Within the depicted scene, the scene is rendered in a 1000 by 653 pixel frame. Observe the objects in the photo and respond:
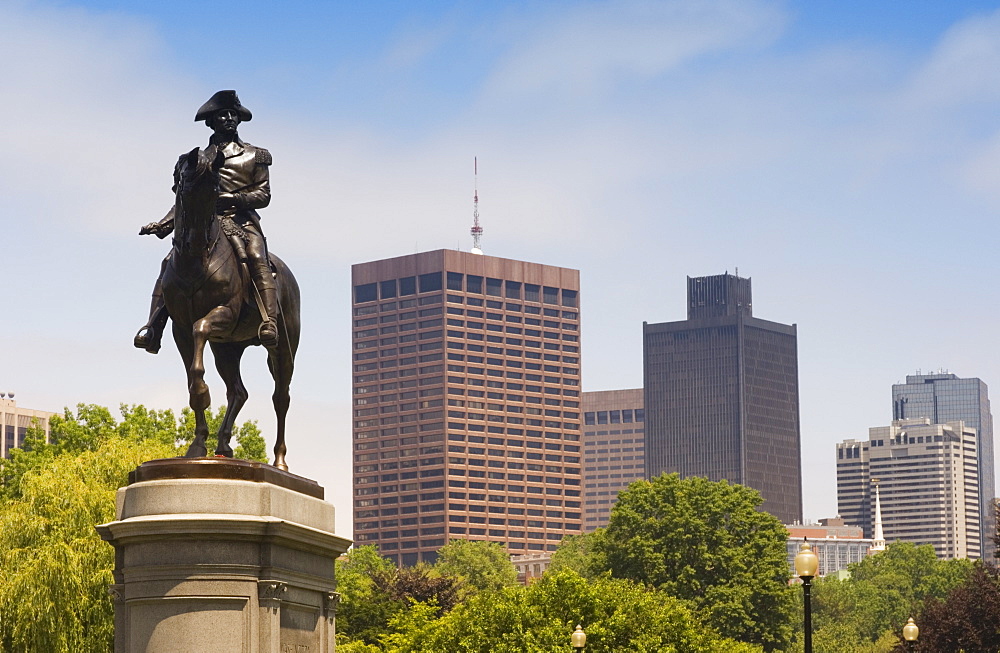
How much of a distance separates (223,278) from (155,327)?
1364mm

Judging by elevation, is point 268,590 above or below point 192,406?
below

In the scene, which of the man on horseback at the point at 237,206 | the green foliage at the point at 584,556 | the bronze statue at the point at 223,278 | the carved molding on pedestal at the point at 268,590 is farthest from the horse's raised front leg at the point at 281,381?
the green foliage at the point at 584,556

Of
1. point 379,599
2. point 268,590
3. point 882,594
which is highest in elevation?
point 268,590

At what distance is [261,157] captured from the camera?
82.3 ft

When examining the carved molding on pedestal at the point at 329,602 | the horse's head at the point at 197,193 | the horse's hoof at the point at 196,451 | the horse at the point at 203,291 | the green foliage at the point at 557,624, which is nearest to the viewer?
the horse's head at the point at 197,193

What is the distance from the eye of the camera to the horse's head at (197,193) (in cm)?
2295

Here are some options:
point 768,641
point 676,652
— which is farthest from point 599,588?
point 768,641

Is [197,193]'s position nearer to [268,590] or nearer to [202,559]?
[202,559]

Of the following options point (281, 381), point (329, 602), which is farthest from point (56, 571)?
point (329, 602)

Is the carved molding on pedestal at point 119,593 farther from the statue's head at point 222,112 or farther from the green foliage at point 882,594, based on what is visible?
the green foliage at point 882,594

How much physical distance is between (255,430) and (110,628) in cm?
3009

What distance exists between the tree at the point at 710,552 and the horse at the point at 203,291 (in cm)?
6570

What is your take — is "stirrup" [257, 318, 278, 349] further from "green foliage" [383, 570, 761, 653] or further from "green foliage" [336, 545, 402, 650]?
"green foliage" [336, 545, 402, 650]

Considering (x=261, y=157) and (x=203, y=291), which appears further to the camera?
(x=261, y=157)
